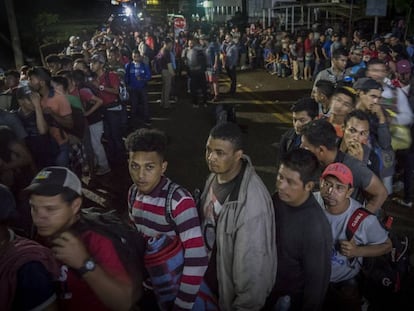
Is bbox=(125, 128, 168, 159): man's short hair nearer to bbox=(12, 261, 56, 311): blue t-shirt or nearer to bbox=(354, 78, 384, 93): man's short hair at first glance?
bbox=(12, 261, 56, 311): blue t-shirt

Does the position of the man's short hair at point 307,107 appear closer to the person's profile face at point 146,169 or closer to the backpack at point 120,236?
the person's profile face at point 146,169

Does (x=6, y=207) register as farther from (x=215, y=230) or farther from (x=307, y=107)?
(x=307, y=107)

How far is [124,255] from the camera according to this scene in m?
2.20

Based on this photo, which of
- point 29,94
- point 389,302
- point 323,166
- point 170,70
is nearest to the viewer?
point 323,166

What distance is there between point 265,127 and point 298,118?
17.8 ft

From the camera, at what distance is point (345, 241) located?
Result: 2873mm

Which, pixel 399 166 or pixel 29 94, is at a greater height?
pixel 29 94

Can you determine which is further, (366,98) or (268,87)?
(268,87)

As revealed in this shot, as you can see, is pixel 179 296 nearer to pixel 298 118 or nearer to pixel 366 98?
pixel 298 118

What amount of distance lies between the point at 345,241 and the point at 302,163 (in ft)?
2.17

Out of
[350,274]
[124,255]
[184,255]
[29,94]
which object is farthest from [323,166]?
[29,94]

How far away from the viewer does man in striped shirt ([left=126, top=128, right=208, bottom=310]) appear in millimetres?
2514

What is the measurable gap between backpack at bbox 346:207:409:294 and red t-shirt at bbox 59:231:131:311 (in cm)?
170

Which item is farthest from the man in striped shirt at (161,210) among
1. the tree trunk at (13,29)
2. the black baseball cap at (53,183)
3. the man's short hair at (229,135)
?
the tree trunk at (13,29)
